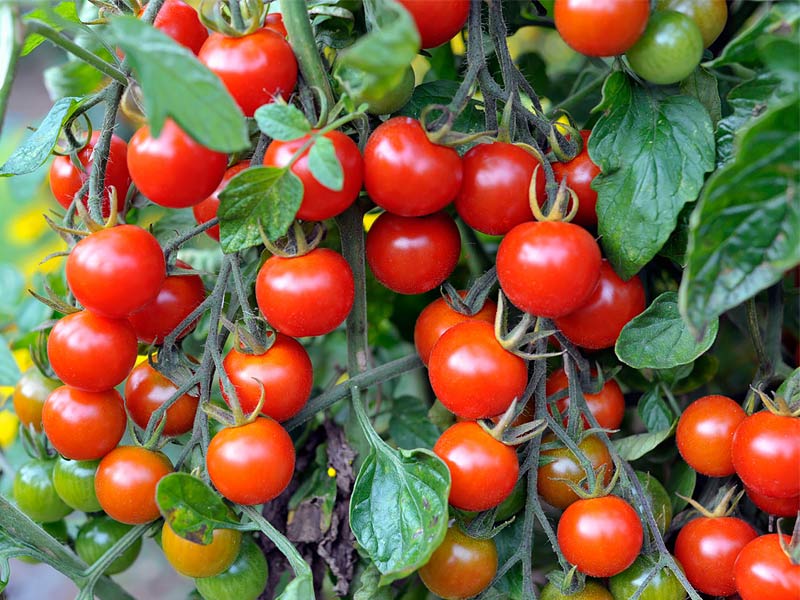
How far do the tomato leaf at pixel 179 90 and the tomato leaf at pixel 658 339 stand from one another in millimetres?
343

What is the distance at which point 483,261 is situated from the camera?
38.0 inches

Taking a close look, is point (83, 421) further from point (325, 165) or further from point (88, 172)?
point (325, 165)

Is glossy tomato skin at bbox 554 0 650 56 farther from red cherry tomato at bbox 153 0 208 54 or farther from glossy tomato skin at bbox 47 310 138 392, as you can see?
glossy tomato skin at bbox 47 310 138 392

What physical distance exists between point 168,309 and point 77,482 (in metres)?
0.20

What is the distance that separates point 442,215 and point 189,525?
32cm

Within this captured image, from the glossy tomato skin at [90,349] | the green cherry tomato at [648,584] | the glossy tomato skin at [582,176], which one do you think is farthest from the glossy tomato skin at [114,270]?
the green cherry tomato at [648,584]

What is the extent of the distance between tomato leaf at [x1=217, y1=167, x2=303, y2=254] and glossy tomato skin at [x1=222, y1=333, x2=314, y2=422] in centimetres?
10

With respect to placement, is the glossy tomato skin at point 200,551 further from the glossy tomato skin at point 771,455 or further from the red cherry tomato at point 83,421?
the glossy tomato skin at point 771,455

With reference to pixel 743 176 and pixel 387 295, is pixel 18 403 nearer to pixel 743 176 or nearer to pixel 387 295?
pixel 387 295

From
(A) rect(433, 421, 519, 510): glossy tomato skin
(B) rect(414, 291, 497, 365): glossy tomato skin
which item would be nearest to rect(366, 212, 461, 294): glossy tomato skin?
(B) rect(414, 291, 497, 365): glossy tomato skin

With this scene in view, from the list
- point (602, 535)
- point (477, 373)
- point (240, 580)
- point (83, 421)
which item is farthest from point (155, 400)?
point (602, 535)

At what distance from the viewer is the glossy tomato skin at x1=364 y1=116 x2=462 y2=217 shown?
57 centimetres

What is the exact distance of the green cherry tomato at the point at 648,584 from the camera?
65 cm

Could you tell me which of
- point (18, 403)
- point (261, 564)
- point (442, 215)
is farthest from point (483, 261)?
point (18, 403)
